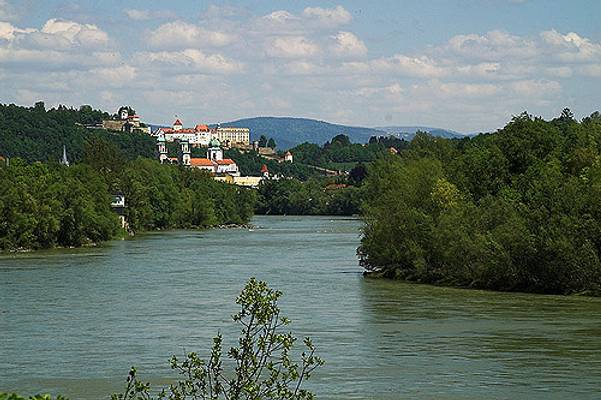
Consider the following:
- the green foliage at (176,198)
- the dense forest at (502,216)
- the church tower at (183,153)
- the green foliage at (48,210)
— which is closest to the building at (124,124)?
the church tower at (183,153)

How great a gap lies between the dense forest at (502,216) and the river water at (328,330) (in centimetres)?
126

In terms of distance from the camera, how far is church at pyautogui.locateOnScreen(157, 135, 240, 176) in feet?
546

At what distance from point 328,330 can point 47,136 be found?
12248 centimetres

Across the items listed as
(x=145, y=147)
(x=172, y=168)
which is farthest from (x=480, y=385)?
(x=145, y=147)

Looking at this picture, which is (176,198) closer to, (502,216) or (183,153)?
(502,216)

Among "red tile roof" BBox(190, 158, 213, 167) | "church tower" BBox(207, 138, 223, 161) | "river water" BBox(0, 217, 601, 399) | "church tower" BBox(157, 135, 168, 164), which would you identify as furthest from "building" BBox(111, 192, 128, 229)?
"church tower" BBox(207, 138, 223, 161)

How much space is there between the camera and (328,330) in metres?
25.6

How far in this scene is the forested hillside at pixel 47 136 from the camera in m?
136

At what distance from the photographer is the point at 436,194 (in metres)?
39.6

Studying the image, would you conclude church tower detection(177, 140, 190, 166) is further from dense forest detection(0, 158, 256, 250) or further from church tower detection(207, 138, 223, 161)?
dense forest detection(0, 158, 256, 250)

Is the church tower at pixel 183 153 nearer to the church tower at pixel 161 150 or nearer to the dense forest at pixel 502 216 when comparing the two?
the church tower at pixel 161 150

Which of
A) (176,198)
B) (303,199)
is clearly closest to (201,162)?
(303,199)

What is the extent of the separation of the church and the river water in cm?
12181

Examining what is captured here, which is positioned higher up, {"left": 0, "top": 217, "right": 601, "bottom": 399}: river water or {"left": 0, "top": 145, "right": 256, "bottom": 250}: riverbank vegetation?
{"left": 0, "top": 145, "right": 256, "bottom": 250}: riverbank vegetation
